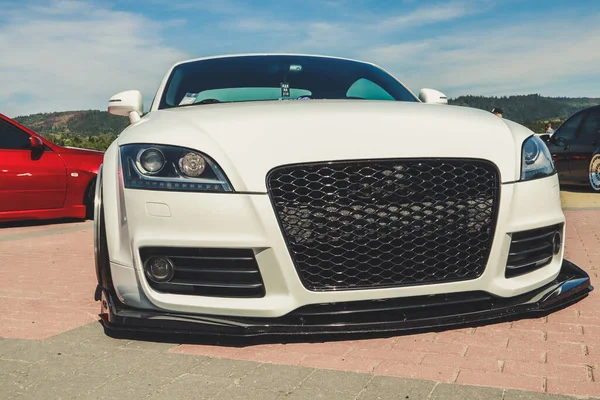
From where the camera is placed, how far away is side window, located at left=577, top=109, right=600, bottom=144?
11.1 meters

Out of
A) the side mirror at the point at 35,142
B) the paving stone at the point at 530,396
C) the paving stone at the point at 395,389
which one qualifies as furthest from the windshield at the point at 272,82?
the side mirror at the point at 35,142

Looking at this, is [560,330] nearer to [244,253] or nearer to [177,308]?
[244,253]

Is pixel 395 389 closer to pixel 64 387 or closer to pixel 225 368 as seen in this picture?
pixel 225 368

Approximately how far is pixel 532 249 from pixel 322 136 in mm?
1136

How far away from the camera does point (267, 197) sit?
8.99 ft

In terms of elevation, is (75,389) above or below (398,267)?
below

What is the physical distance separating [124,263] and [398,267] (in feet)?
3.95

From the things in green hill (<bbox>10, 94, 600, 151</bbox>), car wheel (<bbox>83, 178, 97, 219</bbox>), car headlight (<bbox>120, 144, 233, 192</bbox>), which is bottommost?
green hill (<bbox>10, 94, 600, 151</bbox>)

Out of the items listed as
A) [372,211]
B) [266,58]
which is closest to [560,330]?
[372,211]

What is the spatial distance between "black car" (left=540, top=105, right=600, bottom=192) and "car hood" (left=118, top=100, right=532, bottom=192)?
861 cm

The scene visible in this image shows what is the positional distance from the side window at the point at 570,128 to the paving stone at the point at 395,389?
10171 mm

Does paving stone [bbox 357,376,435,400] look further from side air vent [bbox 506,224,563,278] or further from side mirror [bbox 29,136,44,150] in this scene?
side mirror [bbox 29,136,44,150]

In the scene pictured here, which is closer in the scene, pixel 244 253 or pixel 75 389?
pixel 75 389

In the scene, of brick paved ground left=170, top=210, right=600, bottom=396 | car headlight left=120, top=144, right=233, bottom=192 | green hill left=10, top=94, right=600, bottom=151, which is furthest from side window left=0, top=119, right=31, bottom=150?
green hill left=10, top=94, right=600, bottom=151
